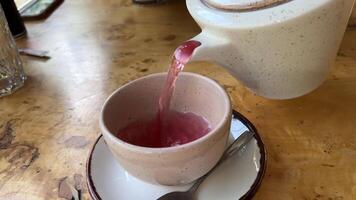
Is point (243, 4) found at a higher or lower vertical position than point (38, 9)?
higher

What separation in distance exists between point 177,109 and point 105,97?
15 cm

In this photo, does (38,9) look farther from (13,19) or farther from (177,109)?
(177,109)

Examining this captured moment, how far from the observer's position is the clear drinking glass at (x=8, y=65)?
69 centimetres

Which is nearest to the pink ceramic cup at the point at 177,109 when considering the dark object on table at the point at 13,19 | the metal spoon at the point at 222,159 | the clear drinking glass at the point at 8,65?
the metal spoon at the point at 222,159

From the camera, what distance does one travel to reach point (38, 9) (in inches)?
35.9

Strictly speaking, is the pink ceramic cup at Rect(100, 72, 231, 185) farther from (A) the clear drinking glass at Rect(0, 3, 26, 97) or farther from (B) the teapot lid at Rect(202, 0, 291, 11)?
(A) the clear drinking glass at Rect(0, 3, 26, 97)

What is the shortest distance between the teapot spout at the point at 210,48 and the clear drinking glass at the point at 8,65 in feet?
1.13

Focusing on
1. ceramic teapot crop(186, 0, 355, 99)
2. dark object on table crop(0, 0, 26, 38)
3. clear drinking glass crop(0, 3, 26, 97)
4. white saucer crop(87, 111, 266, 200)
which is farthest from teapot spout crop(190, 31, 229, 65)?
dark object on table crop(0, 0, 26, 38)

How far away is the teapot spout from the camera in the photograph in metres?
0.48

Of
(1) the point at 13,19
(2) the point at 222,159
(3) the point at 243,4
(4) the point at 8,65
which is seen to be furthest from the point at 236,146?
(1) the point at 13,19

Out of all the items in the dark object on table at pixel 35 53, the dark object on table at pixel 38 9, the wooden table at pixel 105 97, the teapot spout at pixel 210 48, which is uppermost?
the teapot spout at pixel 210 48

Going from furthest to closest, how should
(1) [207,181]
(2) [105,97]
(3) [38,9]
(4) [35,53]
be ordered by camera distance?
Result: (3) [38,9] → (4) [35,53] → (2) [105,97] → (1) [207,181]

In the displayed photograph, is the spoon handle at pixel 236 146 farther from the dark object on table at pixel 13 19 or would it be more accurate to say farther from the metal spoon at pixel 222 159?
the dark object on table at pixel 13 19

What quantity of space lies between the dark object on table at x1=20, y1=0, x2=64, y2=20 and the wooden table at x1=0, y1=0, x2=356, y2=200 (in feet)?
0.11
